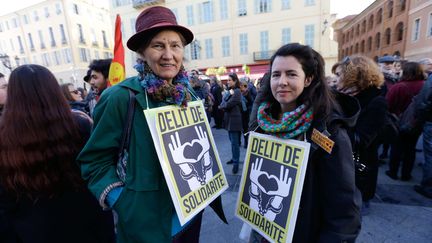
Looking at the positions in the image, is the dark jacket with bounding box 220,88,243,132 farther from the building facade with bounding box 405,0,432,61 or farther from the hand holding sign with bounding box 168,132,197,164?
the building facade with bounding box 405,0,432,61

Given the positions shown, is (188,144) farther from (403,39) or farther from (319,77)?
(403,39)

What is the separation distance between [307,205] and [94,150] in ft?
4.05

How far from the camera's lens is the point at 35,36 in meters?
32.2

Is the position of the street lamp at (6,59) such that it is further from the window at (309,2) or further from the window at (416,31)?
the window at (416,31)

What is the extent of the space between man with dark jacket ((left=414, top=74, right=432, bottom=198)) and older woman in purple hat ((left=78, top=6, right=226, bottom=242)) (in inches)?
137

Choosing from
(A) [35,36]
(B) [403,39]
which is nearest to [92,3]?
(A) [35,36]

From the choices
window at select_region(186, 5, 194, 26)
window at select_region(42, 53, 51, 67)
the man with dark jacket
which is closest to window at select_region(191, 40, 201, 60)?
window at select_region(186, 5, 194, 26)

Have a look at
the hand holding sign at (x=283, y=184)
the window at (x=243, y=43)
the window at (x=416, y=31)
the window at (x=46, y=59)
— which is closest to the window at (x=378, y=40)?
the window at (x=416, y=31)

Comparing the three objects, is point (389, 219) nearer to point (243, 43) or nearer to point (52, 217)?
point (52, 217)

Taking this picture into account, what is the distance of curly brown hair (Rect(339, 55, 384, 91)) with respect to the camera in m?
2.27

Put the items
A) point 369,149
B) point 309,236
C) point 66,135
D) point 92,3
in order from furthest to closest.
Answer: point 92,3, point 369,149, point 66,135, point 309,236

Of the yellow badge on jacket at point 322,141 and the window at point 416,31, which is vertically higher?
the window at point 416,31

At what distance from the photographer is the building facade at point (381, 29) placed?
895 inches

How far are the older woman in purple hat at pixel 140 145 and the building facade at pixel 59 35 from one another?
32726 millimetres
